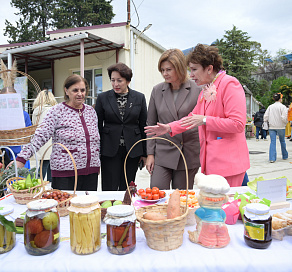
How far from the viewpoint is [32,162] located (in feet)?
23.6

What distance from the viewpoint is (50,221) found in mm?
1047

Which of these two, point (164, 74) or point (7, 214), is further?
point (164, 74)

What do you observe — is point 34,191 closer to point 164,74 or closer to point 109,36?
point 164,74

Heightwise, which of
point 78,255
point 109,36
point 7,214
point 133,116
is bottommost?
point 78,255

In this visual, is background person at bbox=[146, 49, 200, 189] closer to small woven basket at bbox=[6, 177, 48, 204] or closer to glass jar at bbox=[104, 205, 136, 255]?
small woven basket at bbox=[6, 177, 48, 204]

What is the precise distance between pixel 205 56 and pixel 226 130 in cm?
56

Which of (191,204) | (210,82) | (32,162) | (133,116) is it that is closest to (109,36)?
(32,162)

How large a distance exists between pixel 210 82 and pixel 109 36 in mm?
8650

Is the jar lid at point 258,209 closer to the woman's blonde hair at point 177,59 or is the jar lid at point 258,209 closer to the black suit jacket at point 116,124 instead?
the woman's blonde hair at point 177,59

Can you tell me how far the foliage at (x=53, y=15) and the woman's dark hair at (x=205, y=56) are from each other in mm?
26062

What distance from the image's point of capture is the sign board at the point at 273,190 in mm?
1468

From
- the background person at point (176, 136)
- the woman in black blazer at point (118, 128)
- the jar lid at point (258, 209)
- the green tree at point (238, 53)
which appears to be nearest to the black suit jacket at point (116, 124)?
the woman in black blazer at point (118, 128)

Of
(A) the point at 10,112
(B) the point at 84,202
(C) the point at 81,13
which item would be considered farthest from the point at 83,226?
(C) the point at 81,13

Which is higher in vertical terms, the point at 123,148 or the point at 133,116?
the point at 133,116
